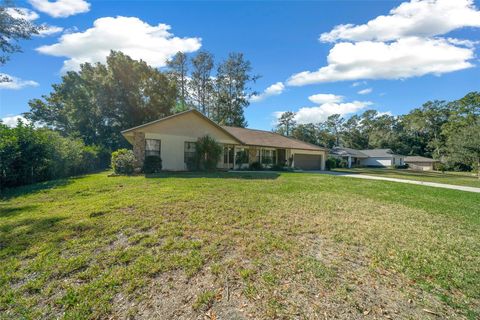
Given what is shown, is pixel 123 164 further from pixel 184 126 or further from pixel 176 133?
pixel 184 126

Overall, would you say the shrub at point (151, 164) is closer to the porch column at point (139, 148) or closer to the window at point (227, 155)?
the porch column at point (139, 148)

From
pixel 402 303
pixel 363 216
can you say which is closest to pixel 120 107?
pixel 363 216

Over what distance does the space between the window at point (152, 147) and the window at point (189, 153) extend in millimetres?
1989

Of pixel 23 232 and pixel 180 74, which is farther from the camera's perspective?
pixel 180 74

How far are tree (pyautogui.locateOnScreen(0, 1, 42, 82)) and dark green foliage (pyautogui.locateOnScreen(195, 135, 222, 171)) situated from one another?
11467mm

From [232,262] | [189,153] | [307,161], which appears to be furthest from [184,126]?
[307,161]

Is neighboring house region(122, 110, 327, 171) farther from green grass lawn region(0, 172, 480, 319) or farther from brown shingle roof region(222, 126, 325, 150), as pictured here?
green grass lawn region(0, 172, 480, 319)

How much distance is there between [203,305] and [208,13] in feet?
47.0

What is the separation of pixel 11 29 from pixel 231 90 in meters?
27.1

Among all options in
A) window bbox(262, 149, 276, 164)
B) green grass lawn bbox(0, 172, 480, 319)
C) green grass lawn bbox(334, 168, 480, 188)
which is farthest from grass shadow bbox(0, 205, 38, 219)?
green grass lawn bbox(334, 168, 480, 188)

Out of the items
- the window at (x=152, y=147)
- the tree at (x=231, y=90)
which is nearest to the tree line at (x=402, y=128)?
the tree at (x=231, y=90)


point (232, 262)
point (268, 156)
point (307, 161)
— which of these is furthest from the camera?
point (307, 161)

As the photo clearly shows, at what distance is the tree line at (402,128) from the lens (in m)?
48.5

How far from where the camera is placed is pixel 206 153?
16734 millimetres
